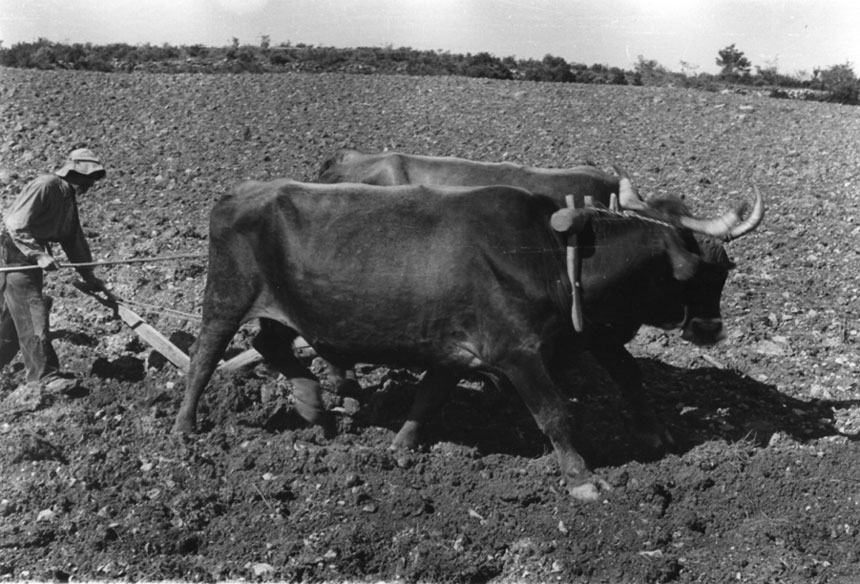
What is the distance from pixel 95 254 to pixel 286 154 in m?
4.71

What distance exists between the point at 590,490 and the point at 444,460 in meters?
0.97

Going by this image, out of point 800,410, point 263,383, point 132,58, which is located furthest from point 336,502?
point 132,58

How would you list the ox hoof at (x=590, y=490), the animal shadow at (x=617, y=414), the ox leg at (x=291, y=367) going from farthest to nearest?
the ox leg at (x=291, y=367), the animal shadow at (x=617, y=414), the ox hoof at (x=590, y=490)

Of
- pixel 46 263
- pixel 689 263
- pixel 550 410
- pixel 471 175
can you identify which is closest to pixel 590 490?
pixel 550 410

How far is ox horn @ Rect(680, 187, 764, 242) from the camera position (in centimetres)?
588

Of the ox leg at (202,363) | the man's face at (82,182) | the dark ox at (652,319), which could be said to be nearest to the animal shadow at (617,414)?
the dark ox at (652,319)

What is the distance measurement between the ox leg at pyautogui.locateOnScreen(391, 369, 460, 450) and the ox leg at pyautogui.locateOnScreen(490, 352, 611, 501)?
0.67 meters

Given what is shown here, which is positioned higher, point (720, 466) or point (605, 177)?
point (605, 177)

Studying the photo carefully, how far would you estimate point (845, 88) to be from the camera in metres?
24.6

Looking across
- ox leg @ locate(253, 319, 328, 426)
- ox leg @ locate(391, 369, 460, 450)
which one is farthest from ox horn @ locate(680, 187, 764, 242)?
ox leg @ locate(253, 319, 328, 426)

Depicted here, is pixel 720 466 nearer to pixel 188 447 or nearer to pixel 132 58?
pixel 188 447

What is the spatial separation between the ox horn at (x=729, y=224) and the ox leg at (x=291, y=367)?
2.64 m

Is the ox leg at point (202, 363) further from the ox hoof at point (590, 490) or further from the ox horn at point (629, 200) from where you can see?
the ox horn at point (629, 200)

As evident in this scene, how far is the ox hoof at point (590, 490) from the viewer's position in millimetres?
5555
